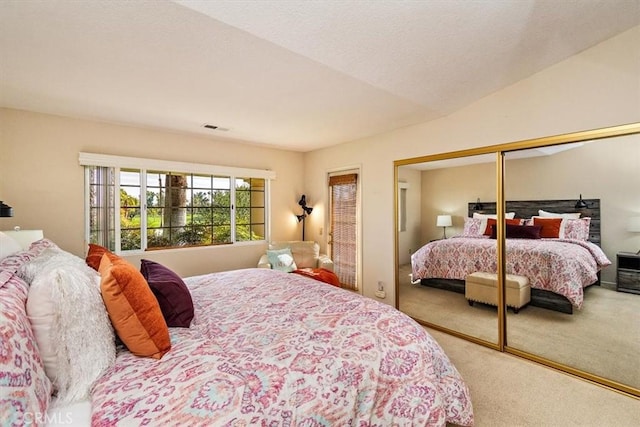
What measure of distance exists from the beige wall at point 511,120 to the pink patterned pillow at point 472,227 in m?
0.79

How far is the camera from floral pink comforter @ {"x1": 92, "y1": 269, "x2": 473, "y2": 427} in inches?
40.8

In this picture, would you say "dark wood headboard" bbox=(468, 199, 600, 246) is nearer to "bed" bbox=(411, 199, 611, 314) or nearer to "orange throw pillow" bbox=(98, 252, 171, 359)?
"bed" bbox=(411, 199, 611, 314)

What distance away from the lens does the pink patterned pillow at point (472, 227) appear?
3014 mm

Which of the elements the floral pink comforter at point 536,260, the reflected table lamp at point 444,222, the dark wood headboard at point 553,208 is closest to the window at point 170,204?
the reflected table lamp at point 444,222

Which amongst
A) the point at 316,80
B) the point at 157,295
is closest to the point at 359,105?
the point at 316,80

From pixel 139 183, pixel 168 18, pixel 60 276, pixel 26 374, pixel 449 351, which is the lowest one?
pixel 449 351

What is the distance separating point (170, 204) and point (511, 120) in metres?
4.08

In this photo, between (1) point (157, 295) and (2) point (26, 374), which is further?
(1) point (157, 295)

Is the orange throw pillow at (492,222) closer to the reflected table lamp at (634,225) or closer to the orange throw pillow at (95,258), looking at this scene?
the reflected table lamp at (634,225)

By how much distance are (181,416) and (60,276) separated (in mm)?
736

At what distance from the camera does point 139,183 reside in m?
3.61

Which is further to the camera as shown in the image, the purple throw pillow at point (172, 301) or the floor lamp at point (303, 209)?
the floor lamp at point (303, 209)

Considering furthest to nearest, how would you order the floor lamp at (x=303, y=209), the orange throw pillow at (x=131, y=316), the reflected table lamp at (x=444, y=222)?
the floor lamp at (x=303, y=209) < the reflected table lamp at (x=444, y=222) < the orange throw pillow at (x=131, y=316)

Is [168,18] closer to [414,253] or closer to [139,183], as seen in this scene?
[139,183]
